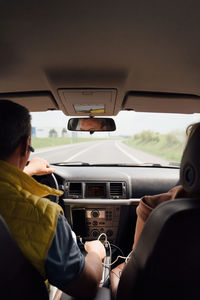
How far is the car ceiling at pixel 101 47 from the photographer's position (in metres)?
1.76

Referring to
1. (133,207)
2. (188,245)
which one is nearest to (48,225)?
(188,245)

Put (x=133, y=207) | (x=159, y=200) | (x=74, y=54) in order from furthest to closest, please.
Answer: (x=133, y=207) → (x=74, y=54) → (x=159, y=200)

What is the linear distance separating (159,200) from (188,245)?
41 cm

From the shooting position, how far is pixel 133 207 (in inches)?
172

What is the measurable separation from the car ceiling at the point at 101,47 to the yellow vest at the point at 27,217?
115 cm

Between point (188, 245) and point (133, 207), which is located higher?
point (188, 245)

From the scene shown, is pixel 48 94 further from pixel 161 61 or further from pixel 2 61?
pixel 161 61

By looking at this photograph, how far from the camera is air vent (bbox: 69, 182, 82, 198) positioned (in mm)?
4377

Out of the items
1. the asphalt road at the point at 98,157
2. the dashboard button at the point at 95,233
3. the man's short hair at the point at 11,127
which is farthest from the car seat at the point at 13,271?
the asphalt road at the point at 98,157

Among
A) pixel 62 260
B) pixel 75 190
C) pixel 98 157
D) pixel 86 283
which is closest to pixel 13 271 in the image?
pixel 62 260

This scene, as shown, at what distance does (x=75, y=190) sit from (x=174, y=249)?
320cm

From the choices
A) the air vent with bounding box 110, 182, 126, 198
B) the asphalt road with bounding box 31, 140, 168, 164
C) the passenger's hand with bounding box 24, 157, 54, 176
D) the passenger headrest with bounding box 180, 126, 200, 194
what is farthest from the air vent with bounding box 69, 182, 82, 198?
the asphalt road with bounding box 31, 140, 168, 164

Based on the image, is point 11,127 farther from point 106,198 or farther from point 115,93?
point 106,198

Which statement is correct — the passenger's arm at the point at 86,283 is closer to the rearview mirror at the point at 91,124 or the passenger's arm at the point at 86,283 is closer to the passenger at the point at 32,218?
the passenger at the point at 32,218
